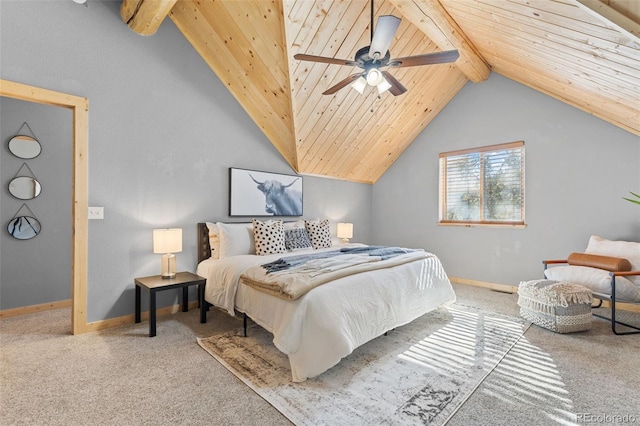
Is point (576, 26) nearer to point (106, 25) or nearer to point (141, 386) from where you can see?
point (141, 386)

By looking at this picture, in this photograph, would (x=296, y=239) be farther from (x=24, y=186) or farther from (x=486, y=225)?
(x=24, y=186)

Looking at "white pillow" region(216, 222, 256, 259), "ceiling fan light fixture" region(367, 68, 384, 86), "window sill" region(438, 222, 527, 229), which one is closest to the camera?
"ceiling fan light fixture" region(367, 68, 384, 86)

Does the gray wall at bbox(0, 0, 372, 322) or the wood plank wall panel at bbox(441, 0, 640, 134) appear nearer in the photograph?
the wood plank wall panel at bbox(441, 0, 640, 134)

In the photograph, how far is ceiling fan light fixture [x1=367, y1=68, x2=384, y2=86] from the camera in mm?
2570

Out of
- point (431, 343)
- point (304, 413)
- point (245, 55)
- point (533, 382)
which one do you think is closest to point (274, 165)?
point (245, 55)

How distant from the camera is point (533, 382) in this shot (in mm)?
2080

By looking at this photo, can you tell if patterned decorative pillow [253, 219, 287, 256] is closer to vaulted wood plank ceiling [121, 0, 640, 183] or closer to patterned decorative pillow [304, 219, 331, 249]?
patterned decorative pillow [304, 219, 331, 249]

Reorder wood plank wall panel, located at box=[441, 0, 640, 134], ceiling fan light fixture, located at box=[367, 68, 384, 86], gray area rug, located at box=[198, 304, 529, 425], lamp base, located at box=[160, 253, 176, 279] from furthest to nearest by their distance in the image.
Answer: lamp base, located at box=[160, 253, 176, 279], ceiling fan light fixture, located at box=[367, 68, 384, 86], wood plank wall panel, located at box=[441, 0, 640, 134], gray area rug, located at box=[198, 304, 529, 425]

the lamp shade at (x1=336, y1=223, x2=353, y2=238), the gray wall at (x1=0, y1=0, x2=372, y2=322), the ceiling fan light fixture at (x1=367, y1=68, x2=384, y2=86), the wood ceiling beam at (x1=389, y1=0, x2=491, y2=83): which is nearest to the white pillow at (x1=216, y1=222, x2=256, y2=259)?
the gray wall at (x1=0, y1=0, x2=372, y2=322)

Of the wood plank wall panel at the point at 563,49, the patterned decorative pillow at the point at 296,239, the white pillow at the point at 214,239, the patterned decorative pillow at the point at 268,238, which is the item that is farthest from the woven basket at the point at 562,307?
the white pillow at the point at 214,239

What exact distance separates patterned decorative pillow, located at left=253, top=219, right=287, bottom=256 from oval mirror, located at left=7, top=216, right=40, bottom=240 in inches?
101

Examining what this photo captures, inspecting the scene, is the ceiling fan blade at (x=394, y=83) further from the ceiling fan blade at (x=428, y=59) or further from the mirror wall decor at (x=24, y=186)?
the mirror wall decor at (x=24, y=186)

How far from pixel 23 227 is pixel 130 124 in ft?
5.93

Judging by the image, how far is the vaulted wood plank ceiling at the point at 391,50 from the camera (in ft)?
7.73
